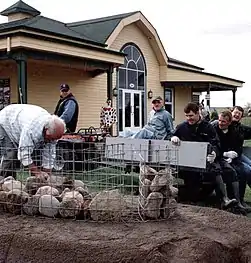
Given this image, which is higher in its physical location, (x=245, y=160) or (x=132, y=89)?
(x=132, y=89)

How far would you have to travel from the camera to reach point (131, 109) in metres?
19.9

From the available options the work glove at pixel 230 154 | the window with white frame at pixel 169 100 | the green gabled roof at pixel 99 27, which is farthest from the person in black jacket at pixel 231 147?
the window with white frame at pixel 169 100

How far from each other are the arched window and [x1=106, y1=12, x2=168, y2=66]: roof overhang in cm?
96

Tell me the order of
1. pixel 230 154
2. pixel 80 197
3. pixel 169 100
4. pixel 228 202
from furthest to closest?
1. pixel 169 100
2. pixel 230 154
3. pixel 228 202
4. pixel 80 197

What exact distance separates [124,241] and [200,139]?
10.5ft

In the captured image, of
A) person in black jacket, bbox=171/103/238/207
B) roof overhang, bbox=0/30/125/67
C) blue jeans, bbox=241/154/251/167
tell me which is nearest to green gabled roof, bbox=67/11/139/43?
roof overhang, bbox=0/30/125/67

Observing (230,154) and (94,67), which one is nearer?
(230,154)

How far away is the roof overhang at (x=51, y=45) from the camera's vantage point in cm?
1130

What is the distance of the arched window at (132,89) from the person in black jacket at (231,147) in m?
12.9

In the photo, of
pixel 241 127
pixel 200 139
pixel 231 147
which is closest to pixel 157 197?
pixel 200 139

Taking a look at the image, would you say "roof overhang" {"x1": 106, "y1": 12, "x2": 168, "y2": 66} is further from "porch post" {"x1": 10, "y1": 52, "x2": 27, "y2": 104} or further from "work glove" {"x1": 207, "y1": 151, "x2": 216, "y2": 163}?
"work glove" {"x1": 207, "y1": 151, "x2": 216, "y2": 163}

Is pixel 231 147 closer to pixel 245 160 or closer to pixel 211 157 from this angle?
pixel 245 160

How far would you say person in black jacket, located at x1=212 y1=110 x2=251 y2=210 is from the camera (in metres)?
5.98

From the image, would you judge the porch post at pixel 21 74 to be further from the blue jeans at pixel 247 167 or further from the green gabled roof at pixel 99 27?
the blue jeans at pixel 247 167
